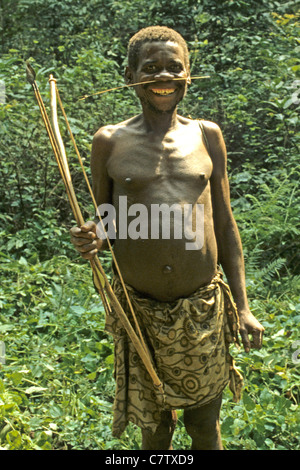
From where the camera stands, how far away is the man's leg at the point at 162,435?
208cm

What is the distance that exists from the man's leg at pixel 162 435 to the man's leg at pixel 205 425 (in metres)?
0.06

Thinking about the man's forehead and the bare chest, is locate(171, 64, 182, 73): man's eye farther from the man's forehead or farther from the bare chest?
the bare chest

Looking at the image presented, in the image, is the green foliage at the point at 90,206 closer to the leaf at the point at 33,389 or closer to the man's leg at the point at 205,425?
the leaf at the point at 33,389

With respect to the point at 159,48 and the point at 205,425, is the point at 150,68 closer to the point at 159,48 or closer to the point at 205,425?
the point at 159,48

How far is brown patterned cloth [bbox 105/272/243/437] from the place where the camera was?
6.35 ft

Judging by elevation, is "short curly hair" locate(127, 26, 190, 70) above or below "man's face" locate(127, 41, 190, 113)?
above

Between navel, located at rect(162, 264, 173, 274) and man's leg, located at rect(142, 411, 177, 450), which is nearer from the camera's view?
navel, located at rect(162, 264, 173, 274)

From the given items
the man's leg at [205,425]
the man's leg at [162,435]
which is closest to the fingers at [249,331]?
the man's leg at [205,425]

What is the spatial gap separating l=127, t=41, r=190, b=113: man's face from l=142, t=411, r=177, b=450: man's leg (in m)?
1.03

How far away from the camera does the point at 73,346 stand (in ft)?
10.4

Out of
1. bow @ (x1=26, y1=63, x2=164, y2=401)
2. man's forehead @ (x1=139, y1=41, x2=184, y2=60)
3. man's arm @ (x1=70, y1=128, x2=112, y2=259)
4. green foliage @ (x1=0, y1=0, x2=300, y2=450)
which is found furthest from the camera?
green foliage @ (x1=0, y1=0, x2=300, y2=450)

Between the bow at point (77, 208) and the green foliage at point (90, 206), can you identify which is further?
the green foliage at point (90, 206)

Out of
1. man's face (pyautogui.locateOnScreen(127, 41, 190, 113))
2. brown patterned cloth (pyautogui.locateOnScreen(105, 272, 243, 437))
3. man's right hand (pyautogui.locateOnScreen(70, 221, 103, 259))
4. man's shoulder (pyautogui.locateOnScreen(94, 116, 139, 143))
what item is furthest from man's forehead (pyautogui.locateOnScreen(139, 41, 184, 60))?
brown patterned cloth (pyautogui.locateOnScreen(105, 272, 243, 437))
